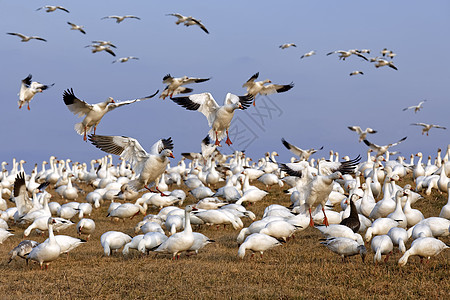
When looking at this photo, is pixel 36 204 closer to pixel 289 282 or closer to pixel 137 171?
pixel 137 171

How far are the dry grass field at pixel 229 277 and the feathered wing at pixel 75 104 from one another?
4.78 m

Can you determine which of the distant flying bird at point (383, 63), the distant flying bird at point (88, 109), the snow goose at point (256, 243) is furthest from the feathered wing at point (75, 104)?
the distant flying bird at point (383, 63)

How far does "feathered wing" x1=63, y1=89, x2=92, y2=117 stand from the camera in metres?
14.7

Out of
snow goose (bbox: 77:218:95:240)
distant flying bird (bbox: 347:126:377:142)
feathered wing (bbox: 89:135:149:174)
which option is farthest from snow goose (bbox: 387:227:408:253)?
distant flying bird (bbox: 347:126:377:142)

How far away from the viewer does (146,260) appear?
10539 millimetres

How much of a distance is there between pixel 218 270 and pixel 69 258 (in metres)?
3.57

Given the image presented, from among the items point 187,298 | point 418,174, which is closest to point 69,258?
point 187,298

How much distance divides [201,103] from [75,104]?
3.79m

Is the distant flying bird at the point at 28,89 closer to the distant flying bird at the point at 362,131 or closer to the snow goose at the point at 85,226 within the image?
the snow goose at the point at 85,226

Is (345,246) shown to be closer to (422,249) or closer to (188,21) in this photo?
(422,249)

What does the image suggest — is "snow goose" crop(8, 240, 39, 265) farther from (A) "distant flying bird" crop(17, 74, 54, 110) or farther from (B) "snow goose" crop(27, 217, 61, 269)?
(A) "distant flying bird" crop(17, 74, 54, 110)

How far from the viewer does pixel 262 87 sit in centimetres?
1809

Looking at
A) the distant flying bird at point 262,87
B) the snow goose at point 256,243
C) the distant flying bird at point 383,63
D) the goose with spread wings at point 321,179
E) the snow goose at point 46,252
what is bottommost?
the snow goose at point 46,252

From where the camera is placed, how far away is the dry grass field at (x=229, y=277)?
782 cm
